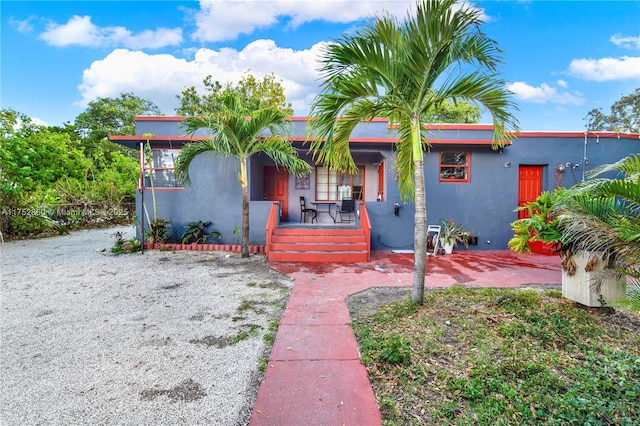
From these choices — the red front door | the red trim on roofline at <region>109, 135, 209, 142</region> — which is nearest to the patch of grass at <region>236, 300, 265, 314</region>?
the red trim on roofline at <region>109, 135, 209, 142</region>

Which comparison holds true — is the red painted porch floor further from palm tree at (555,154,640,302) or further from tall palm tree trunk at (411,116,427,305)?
palm tree at (555,154,640,302)

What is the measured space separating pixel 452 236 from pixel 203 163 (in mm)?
7642

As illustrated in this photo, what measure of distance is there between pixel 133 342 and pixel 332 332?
7.22 feet

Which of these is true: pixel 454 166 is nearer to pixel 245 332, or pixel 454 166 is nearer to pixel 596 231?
pixel 596 231

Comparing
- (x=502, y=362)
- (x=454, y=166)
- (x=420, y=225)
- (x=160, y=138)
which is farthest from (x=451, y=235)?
(x=160, y=138)

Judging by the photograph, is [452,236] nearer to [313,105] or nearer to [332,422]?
[313,105]

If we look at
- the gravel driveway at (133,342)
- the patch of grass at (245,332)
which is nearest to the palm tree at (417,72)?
the patch of grass at (245,332)

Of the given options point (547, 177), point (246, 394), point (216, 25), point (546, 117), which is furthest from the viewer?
point (546, 117)

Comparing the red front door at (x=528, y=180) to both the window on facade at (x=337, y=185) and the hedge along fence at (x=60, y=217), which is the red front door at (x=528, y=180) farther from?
the hedge along fence at (x=60, y=217)

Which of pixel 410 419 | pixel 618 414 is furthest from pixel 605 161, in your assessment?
pixel 410 419

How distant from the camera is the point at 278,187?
35.9ft

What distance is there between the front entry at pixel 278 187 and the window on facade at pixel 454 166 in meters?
5.47

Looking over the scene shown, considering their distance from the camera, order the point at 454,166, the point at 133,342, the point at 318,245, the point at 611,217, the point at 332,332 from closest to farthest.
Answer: the point at 611,217
the point at 133,342
the point at 332,332
the point at 318,245
the point at 454,166

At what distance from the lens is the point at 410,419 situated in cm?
196
